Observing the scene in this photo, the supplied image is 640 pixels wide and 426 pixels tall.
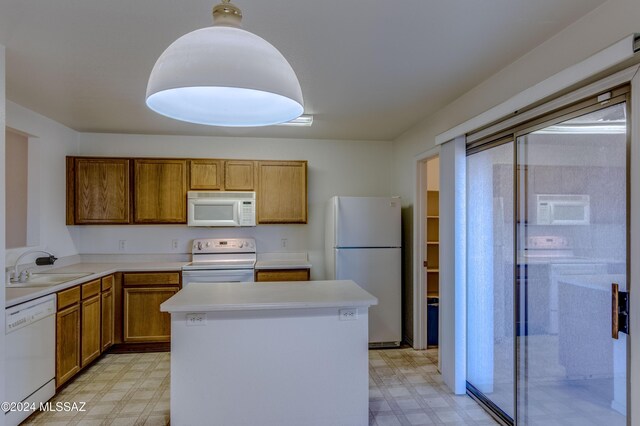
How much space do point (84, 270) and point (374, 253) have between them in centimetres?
294

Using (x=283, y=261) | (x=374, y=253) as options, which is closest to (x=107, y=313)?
(x=283, y=261)

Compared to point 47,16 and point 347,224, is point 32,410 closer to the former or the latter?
point 47,16

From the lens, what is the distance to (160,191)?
4.11 meters

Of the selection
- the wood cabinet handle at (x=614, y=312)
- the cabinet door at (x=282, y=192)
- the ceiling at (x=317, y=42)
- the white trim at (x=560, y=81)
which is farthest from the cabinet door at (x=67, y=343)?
the wood cabinet handle at (x=614, y=312)

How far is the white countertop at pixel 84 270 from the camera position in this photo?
248 centimetres

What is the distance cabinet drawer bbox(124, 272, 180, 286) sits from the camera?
3826mm

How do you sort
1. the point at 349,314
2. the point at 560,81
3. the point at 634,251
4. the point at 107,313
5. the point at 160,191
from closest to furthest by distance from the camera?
the point at 634,251 < the point at 560,81 < the point at 349,314 < the point at 107,313 < the point at 160,191

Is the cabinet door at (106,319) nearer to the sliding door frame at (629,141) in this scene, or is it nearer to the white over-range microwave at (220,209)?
the white over-range microwave at (220,209)

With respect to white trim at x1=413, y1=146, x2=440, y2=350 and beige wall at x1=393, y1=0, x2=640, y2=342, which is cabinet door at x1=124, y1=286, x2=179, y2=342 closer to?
white trim at x1=413, y1=146, x2=440, y2=350

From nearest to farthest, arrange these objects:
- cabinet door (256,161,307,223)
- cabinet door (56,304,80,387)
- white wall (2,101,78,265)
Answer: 1. cabinet door (56,304,80,387)
2. white wall (2,101,78,265)
3. cabinet door (256,161,307,223)

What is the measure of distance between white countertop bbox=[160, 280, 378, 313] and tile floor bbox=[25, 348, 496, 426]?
89 centimetres

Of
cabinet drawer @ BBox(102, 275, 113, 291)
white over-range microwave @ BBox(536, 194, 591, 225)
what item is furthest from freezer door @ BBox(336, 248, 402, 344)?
cabinet drawer @ BBox(102, 275, 113, 291)

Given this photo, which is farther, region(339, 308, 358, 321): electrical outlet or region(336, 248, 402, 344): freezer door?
region(336, 248, 402, 344): freezer door

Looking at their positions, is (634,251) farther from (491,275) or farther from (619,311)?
(491,275)
